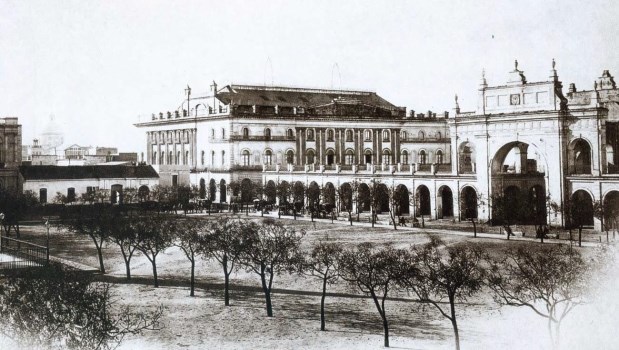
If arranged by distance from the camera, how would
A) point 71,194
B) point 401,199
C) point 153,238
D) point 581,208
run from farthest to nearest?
point 71,194, point 401,199, point 581,208, point 153,238

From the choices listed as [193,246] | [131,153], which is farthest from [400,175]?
[131,153]

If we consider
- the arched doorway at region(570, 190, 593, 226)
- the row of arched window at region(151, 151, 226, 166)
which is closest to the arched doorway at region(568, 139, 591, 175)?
the arched doorway at region(570, 190, 593, 226)

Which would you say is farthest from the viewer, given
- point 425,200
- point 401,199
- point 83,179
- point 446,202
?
point 83,179

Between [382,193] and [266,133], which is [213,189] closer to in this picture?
[266,133]

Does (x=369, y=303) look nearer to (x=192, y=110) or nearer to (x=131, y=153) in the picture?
(x=192, y=110)

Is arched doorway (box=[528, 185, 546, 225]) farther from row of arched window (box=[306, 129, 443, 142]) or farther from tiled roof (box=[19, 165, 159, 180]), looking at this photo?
tiled roof (box=[19, 165, 159, 180])

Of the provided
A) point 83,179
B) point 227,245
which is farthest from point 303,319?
point 83,179

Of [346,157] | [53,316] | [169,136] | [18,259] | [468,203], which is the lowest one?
[53,316]
